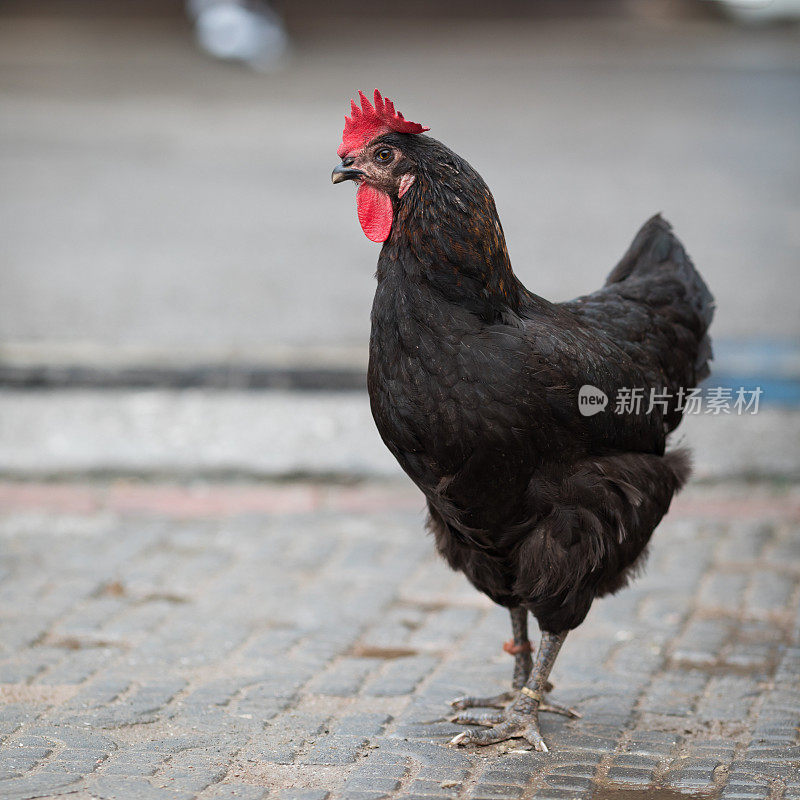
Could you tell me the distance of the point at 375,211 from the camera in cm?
377

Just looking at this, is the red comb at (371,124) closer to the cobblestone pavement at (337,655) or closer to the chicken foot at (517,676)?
the chicken foot at (517,676)

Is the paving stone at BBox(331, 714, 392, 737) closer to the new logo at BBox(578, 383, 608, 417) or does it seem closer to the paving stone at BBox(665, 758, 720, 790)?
the paving stone at BBox(665, 758, 720, 790)

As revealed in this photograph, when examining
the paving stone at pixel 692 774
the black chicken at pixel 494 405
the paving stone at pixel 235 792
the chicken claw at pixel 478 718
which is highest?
the black chicken at pixel 494 405

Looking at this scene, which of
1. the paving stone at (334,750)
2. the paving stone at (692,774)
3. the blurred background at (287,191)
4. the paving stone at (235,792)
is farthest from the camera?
the blurred background at (287,191)

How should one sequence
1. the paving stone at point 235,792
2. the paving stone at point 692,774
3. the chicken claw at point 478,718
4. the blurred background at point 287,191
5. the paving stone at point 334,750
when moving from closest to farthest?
the paving stone at point 235,792
the paving stone at point 692,774
the paving stone at point 334,750
the chicken claw at point 478,718
the blurred background at point 287,191

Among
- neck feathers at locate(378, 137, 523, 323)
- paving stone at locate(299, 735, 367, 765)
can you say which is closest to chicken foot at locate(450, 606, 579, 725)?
paving stone at locate(299, 735, 367, 765)

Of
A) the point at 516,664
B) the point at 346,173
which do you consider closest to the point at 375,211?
the point at 346,173

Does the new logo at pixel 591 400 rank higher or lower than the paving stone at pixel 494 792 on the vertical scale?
higher

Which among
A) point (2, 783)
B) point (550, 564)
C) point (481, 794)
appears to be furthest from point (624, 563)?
point (2, 783)

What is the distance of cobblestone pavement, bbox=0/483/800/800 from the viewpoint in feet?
12.3

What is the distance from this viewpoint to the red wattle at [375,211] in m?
3.75

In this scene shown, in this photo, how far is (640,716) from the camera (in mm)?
4211

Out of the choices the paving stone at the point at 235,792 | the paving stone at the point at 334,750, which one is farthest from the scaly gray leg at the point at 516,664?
the paving stone at the point at 235,792

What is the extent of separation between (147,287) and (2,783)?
640 cm
